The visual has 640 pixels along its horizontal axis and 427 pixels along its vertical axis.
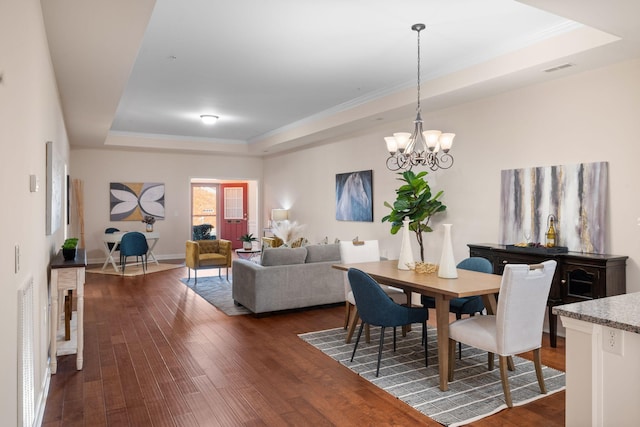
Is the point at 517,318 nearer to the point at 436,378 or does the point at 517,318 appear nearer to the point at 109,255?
the point at 436,378

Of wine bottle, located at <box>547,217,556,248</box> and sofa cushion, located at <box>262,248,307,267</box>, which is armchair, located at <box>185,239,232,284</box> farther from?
wine bottle, located at <box>547,217,556,248</box>

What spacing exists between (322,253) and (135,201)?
20.7 ft

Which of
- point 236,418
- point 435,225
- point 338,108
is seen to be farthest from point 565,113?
point 236,418

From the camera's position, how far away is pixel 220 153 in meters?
10.6

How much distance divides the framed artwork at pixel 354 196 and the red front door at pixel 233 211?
19.2 ft

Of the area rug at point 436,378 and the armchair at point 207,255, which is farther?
the armchair at point 207,255

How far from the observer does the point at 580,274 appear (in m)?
4.01

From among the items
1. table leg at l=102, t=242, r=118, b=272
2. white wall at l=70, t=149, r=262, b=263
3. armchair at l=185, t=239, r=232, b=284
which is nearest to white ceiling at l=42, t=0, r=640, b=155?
armchair at l=185, t=239, r=232, b=284

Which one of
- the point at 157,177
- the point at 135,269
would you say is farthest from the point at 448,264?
the point at 157,177

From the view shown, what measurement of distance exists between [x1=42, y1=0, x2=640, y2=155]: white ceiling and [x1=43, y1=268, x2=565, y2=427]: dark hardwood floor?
2.55 meters

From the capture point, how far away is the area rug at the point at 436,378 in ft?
9.66

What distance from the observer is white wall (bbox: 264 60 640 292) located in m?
4.04

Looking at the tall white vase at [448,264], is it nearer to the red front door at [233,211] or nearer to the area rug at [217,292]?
the area rug at [217,292]

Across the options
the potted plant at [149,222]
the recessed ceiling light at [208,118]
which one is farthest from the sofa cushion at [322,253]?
the potted plant at [149,222]
